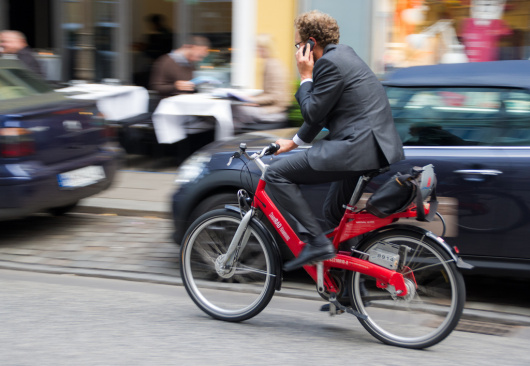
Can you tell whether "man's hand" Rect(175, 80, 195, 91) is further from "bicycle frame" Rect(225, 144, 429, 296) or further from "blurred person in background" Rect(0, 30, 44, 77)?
"bicycle frame" Rect(225, 144, 429, 296)

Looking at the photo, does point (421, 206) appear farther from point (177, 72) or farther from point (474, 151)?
point (177, 72)

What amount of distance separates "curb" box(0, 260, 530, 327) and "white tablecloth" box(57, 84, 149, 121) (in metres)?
4.97

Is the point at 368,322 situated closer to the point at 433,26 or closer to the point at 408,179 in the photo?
the point at 408,179

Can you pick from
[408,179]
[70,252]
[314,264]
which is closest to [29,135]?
[70,252]

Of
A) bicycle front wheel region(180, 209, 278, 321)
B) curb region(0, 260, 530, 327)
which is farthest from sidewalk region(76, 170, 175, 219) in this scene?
bicycle front wheel region(180, 209, 278, 321)

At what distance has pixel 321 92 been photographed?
4.01m

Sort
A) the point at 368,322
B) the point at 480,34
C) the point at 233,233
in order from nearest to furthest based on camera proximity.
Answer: the point at 368,322
the point at 233,233
the point at 480,34

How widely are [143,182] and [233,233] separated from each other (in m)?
4.87

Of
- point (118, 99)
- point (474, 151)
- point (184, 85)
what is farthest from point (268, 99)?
point (474, 151)

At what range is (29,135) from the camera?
629cm

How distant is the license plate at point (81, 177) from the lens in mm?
6586

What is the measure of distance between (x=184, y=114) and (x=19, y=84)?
2.98m

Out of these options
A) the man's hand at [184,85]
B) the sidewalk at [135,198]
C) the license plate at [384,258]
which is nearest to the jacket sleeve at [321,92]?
the license plate at [384,258]

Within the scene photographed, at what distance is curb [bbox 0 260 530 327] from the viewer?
15.4 ft
